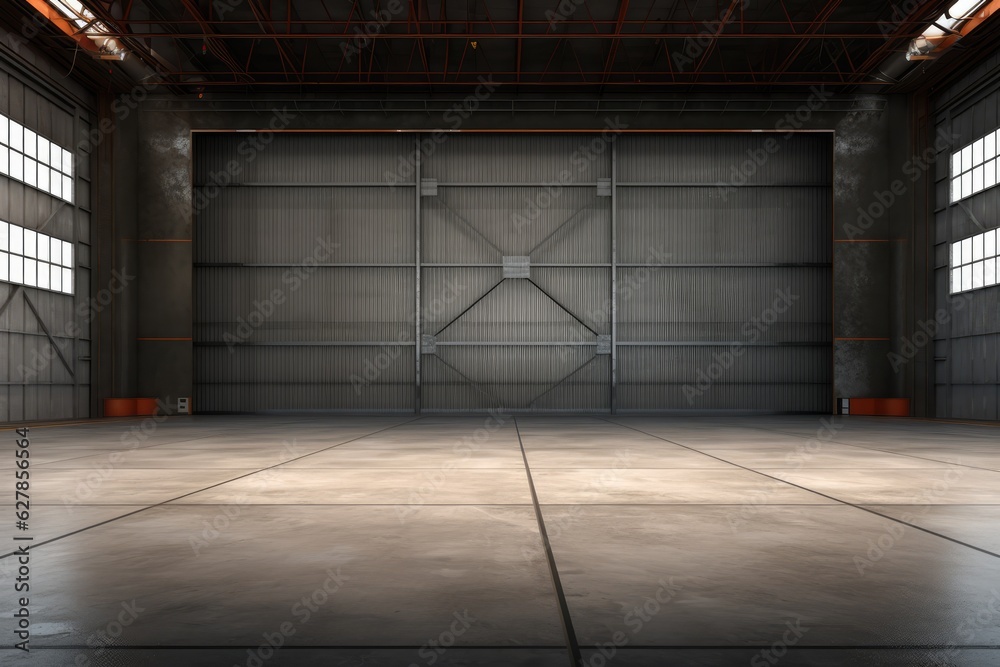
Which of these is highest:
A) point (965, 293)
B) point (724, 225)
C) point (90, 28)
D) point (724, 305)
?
point (90, 28)

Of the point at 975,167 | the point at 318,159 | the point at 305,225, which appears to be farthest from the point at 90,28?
the point at 975,167

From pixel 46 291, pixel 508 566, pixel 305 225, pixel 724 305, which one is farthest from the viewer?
pixel 305 225

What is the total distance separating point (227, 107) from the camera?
92.5 feet

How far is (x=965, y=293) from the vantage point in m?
24.8

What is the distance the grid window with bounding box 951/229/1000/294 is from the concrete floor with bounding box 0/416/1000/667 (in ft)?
52.9

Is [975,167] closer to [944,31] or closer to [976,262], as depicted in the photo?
[976,262]

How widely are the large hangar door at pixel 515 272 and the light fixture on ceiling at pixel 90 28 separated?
5354mm

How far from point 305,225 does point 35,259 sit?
8.75 m

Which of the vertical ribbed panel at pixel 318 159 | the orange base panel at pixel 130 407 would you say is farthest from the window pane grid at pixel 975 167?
the orange base panel at pixel 130 407

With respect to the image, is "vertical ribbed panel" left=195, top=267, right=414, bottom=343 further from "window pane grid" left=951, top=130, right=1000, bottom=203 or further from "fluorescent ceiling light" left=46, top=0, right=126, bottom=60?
"window pane grid" left=951, top=130, right=1000, bottom=203

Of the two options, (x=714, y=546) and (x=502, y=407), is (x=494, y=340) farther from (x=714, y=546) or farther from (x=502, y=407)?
(x=714, y=546)

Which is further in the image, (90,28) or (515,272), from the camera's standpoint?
(515,272)

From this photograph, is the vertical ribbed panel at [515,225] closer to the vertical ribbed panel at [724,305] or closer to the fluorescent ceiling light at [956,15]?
the vertical ribbed panel at [724,305]

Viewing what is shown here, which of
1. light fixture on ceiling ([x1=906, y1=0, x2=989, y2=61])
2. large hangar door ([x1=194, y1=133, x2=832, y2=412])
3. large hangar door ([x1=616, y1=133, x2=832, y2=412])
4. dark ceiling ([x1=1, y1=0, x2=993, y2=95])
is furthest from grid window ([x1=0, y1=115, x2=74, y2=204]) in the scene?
light fixture on ceiling ([x1=906, y1=0, x2=989, y2=61])
